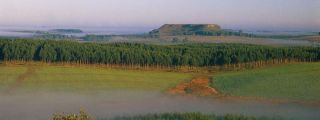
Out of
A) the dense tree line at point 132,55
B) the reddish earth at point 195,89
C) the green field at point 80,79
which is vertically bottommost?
the reddish earth at point 195,89

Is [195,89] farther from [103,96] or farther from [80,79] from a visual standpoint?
[80,79]

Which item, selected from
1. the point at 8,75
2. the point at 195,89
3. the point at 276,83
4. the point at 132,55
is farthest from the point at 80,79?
the point at 276,83

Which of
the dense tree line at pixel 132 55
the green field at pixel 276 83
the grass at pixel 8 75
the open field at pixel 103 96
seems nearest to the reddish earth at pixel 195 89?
the green field at pixel 276 83

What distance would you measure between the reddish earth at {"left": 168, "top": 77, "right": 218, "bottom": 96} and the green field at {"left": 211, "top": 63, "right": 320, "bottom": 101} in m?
1.31

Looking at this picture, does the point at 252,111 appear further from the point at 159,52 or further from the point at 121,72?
the point at 159,52

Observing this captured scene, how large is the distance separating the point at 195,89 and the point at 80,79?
17.0 meters

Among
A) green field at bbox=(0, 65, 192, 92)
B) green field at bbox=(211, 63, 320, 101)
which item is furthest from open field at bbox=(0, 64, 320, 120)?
green field at bbox=(211, 63, 320, 101)

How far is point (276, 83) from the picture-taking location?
5984 cm

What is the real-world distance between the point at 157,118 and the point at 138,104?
40.4 ft

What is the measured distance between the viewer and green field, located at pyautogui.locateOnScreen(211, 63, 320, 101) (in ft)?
177

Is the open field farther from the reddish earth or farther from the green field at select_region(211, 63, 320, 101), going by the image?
the green field at select_region(211, 63, 320, 101)

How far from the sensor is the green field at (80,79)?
5894cm

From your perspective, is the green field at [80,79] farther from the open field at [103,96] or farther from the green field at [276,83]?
the green field at [276,83]

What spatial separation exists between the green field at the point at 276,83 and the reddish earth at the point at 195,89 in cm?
131
